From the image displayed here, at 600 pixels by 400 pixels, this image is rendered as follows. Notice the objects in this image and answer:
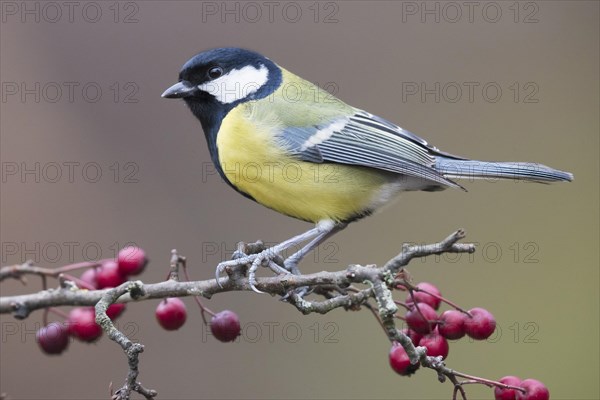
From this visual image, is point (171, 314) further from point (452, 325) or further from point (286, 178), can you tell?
point (452, 325)

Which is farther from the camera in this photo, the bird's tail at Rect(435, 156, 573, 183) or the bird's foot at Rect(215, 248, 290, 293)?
the bird's tail at Rect(435, 156, 573, 183)

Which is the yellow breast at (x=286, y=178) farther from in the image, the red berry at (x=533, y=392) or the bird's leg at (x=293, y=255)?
the red berry at (x=533, y=392)

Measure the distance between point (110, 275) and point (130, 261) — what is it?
0.06 meters

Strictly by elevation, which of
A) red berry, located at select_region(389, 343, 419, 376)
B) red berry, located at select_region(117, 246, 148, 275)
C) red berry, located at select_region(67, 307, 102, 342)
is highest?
red berry, located at select_region(117, 246, 148, 275)

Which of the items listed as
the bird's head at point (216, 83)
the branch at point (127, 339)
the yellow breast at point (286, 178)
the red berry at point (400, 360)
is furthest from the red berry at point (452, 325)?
the bird's head at point (216, 83)

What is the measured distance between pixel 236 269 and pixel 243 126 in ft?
1.82

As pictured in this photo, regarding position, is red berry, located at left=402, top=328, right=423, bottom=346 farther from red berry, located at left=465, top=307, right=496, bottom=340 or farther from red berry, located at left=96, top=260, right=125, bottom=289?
red berry, located at left=96, top=260, right=125, bottom=289

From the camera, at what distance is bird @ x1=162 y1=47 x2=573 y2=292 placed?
1.88m

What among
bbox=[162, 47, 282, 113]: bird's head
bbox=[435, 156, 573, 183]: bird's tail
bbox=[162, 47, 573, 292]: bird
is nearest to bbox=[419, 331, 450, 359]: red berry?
bbox=[162, 47, 573, 292]: bird

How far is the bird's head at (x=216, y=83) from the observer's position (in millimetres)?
2020

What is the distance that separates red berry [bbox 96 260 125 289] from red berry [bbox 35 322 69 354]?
15 cm

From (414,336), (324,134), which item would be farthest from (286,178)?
(414,336)

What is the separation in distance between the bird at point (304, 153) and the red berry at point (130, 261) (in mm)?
317

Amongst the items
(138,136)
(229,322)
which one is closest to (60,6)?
(138,136)
